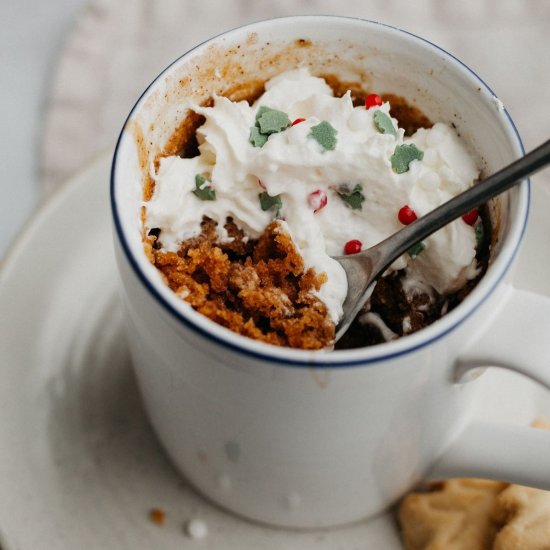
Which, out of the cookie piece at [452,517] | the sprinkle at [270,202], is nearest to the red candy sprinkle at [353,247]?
the sprinkle at [270,202]

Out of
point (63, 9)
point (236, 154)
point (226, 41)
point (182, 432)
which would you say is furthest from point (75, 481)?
point (63, 9)

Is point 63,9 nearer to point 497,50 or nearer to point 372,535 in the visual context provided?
point 497,50

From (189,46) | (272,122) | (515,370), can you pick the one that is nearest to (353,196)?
(272,122)

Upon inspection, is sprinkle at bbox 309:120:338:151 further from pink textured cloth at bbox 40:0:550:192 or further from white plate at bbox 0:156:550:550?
pink textured cloth at bbox 40:0:550:192

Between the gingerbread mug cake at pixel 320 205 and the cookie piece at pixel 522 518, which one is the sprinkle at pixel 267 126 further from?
the cookie piece at pixel 522 518

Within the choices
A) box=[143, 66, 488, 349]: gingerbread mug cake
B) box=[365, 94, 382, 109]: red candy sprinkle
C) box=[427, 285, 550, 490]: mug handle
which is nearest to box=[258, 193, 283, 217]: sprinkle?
box=[143, 66, 488, 349]: gingerbread mug cake

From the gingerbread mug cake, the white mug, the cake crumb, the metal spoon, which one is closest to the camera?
the white mug
